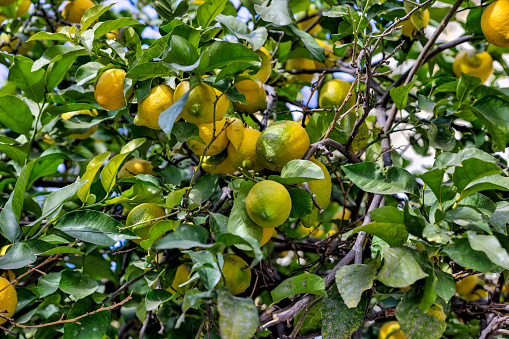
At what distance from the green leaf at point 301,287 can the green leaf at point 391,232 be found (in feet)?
0.38

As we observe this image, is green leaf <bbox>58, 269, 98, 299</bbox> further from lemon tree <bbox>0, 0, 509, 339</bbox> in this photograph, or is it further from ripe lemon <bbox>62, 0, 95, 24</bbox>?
ripe lemon <bbox>62, 0, 95, 24</bbox>

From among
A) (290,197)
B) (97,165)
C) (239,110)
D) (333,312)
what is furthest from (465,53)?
(97,165)

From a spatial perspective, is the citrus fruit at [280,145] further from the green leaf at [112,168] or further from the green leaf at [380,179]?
the green leaf at [112,168]

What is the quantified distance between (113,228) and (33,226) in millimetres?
205

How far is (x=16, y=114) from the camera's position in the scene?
1.28 meters

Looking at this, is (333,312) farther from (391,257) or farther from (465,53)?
(465,53)

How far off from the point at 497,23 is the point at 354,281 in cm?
86

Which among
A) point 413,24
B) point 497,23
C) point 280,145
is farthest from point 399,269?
point 413,24

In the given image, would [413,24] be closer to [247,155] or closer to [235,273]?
[247,155]

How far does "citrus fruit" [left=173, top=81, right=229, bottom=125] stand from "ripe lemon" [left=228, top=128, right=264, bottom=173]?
4.2 inches

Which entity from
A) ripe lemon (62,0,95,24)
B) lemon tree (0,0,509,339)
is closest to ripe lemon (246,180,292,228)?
lemon tree (0,0,509,339)

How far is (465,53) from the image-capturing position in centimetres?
152

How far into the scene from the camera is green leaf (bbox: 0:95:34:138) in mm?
1253

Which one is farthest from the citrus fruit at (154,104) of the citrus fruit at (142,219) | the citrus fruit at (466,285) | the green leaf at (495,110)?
the citrus fruit at (466,285)
